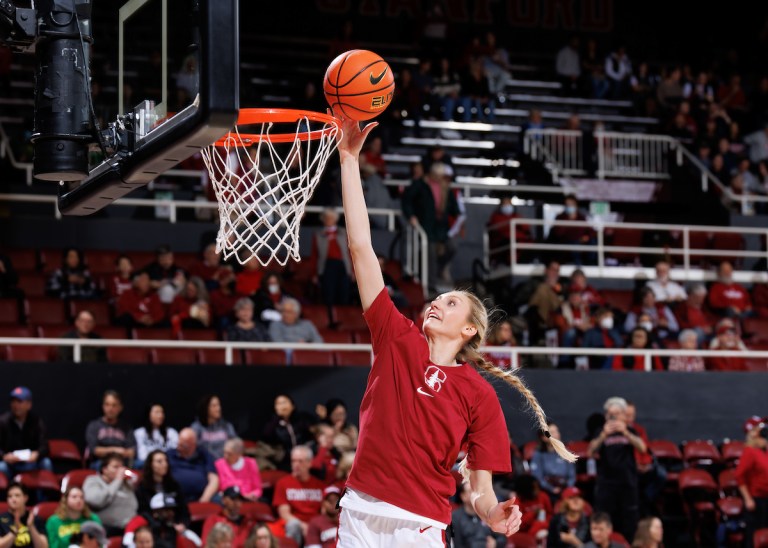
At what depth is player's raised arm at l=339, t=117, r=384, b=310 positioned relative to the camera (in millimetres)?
4957

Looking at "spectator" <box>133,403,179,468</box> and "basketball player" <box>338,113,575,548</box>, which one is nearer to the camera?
"basketball player" <box>338,113,575,548</box>

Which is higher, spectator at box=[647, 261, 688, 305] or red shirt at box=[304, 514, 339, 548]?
spectator at box=[647, 261, 688, 305]

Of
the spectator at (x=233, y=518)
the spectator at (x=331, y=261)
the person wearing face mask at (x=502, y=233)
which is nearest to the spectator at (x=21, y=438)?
the spectator at (x=233, y=518)

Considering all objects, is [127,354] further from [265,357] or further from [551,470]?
[551,470]

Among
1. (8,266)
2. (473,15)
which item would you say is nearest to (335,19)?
(473,15)

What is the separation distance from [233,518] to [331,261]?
446 cm

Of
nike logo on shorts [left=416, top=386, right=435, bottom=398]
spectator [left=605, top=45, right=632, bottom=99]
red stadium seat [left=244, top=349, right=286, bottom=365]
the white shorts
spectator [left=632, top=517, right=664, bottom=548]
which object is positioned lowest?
spectator [left=632, top=517, right=664, bottom=548]

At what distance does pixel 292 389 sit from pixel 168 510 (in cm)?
259

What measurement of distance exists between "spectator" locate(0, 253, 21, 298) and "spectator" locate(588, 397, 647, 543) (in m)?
6.28

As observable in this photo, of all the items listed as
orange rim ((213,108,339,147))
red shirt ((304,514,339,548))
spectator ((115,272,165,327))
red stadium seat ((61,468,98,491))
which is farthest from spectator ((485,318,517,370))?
orange rim ((213,108,339,147))

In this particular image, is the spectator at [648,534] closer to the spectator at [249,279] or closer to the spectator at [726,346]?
the spectator at [726,346]

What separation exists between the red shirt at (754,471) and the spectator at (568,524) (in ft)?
6.08

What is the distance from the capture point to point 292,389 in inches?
486

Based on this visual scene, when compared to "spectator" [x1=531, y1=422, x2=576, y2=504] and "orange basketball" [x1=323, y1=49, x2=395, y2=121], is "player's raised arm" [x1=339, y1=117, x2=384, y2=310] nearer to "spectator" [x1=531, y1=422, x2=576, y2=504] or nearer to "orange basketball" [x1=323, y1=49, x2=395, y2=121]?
"orange basketball" [x1=323, y1=49, x2=395, y2=121]
